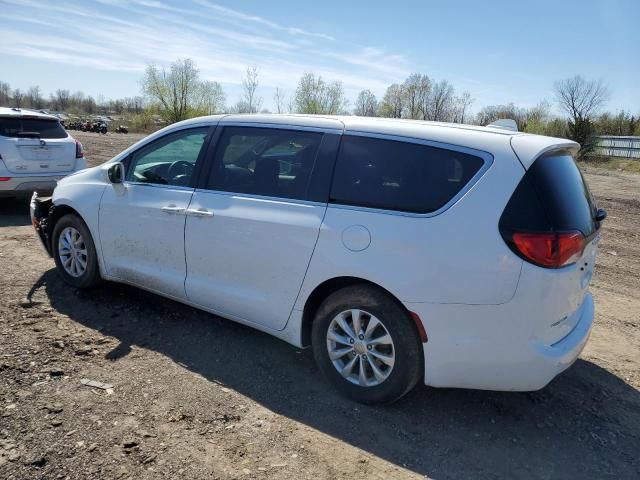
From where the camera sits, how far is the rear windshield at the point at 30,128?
25.7 ft

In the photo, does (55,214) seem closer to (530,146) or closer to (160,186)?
(160,186)

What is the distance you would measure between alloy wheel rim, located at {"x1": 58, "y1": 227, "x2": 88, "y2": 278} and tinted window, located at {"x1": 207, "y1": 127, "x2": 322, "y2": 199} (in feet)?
5.78

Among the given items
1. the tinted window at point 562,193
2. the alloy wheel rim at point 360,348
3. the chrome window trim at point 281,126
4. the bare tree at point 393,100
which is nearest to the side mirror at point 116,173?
the chrome window trim at point 281,126

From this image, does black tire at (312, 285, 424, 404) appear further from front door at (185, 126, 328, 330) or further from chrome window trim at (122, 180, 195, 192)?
chrome window trim at (122, 180, 195, 192)

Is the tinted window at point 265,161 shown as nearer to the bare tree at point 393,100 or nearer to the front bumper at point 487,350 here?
the front bumper at point 487,350

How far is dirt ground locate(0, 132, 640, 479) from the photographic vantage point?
8.95 ft

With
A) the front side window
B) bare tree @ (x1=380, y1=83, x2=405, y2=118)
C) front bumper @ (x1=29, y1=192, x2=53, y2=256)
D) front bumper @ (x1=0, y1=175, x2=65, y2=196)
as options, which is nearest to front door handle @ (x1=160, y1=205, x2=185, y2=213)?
the front side window

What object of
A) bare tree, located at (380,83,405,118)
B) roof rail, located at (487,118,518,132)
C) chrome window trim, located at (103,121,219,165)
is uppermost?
bare tree, located at (380,83,405,118)

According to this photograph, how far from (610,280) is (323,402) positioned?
180 inches

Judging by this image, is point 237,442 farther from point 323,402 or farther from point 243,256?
point 243,256

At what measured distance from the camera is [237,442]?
9.46ft

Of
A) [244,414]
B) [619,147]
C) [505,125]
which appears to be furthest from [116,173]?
[619,147]

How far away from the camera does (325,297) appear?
340 centimetres

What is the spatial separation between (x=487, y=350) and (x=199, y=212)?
2238 millimetres
